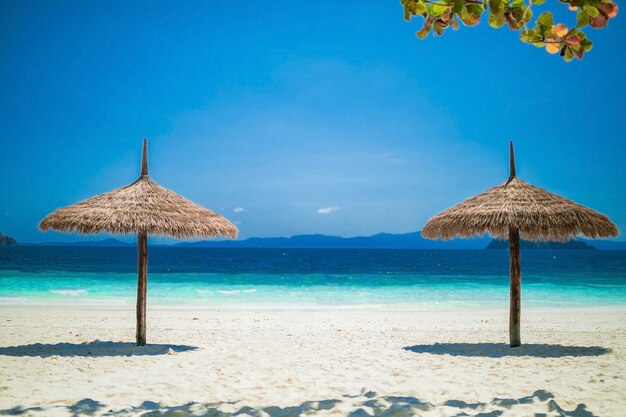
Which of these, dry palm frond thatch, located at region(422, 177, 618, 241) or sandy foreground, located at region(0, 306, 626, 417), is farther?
dry palm frond thatch, located at region(422, 177, 618, 241)

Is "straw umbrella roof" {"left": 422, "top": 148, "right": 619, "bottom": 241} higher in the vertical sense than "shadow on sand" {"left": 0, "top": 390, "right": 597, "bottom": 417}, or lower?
higher

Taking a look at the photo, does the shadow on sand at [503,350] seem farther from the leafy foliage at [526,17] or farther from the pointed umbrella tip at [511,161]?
the leafy foliage at [526,17]

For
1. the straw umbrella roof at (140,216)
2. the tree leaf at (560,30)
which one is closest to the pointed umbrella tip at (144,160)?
the straw umbrella roof at (140,216)

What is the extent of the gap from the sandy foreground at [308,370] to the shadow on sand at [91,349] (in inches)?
0.9

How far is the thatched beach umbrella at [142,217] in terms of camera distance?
651 cm

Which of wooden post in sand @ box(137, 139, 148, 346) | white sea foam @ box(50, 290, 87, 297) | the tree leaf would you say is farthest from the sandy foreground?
white sea foam @ box(50, 290, 87, 297)

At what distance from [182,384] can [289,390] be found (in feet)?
3.56

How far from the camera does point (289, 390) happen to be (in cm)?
488

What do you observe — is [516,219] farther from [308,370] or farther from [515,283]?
[308,370]

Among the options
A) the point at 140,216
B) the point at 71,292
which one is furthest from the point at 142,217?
the point at 71,292

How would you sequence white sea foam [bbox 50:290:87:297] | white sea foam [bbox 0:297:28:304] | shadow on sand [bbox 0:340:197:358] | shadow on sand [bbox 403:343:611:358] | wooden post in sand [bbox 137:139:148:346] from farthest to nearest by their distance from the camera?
1. white sea foam [bbox 50:290:87:297]
2. white sea foam [bbox 0:297:28:304]
3. wooden post in sand [bbox 137:139:148:346]
4. shadow on sand [bbox 403:343:611:358]
5. shadow on sand [bbox 0:340:197:358]

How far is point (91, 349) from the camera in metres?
6.97

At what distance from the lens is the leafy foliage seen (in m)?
2.33

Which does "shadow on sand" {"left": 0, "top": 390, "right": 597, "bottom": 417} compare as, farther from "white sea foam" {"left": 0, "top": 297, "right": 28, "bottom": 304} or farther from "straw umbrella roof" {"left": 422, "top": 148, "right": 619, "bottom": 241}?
"white sea foam" {"left": 0, "top": 297, "right": 28, "bottom": 304}
